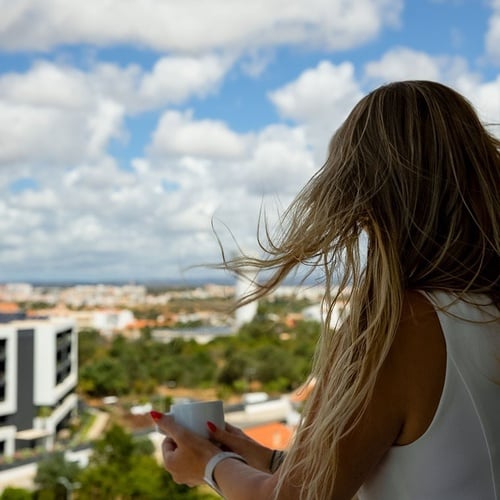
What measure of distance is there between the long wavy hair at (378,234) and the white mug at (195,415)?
0.13 m

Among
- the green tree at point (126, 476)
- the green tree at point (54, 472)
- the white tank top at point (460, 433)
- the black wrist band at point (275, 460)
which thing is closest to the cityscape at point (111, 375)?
the green tree at point (54, 472)

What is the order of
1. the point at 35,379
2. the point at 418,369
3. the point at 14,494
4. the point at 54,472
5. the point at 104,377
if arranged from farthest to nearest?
the point at 104,377
the point at 35,379
the point at 54,472
the point at 14,494
the point at 418,369

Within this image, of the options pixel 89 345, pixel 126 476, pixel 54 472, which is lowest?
pixel 54 472

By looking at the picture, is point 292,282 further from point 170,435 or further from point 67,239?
point 67,239

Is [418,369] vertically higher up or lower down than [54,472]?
higher up

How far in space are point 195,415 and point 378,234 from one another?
248 mm

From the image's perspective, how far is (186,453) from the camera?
705 millimetres

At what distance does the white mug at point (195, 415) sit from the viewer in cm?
73

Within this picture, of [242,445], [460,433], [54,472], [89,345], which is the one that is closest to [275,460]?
[242,445]

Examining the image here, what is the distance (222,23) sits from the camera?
2512 centimetres

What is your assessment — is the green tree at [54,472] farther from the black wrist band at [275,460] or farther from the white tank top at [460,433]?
the white tank top at [460,433]

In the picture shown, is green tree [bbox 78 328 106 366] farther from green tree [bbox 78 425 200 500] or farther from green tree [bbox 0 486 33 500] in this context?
green tree [bbox 0 486 33 500]

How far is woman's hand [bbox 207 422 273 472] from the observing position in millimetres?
741

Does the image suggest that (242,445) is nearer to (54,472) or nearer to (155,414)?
(155,414)
